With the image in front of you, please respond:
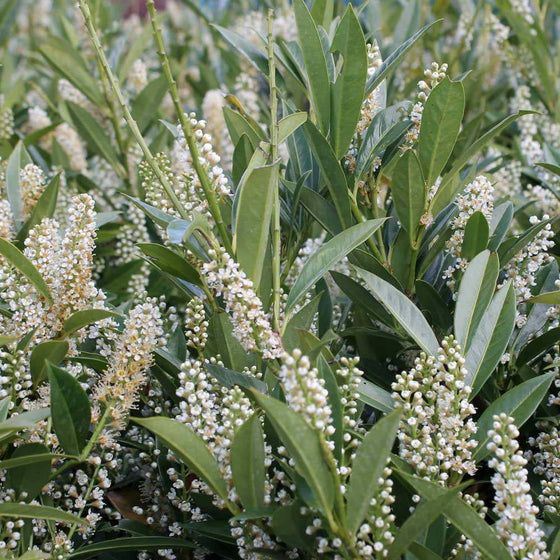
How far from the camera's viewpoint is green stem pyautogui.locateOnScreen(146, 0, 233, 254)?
61.9 inches

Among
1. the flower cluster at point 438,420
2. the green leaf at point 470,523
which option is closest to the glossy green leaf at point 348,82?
the flower cluster at point 438,420

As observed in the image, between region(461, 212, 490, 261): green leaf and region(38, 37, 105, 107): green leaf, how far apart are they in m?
2.04

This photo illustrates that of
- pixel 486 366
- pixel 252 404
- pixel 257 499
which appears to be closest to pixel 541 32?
pixel 486 366

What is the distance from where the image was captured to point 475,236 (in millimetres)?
1823

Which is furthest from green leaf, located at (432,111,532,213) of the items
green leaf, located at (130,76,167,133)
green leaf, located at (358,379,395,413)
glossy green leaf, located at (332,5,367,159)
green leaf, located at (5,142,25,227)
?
green leaf, located at (130,76,167,133)

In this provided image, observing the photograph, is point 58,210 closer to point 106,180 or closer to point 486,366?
point 106,180

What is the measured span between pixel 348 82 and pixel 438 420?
0.77 meters

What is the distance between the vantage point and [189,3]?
4.88 metres

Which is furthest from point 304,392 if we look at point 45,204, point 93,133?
point 93,133

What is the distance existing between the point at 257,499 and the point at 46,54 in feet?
7.89

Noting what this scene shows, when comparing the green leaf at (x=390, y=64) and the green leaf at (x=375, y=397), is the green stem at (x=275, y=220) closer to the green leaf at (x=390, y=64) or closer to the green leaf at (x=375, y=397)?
the green leaf at (x=375, y=397)

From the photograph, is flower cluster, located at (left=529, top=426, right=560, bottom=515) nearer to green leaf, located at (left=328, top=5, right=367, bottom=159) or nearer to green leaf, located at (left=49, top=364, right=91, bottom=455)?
green leaf, located at (left=328, top=5, right=367, bottom=159)

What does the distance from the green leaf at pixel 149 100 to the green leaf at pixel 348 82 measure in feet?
4.98

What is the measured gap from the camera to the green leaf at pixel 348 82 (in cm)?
188
